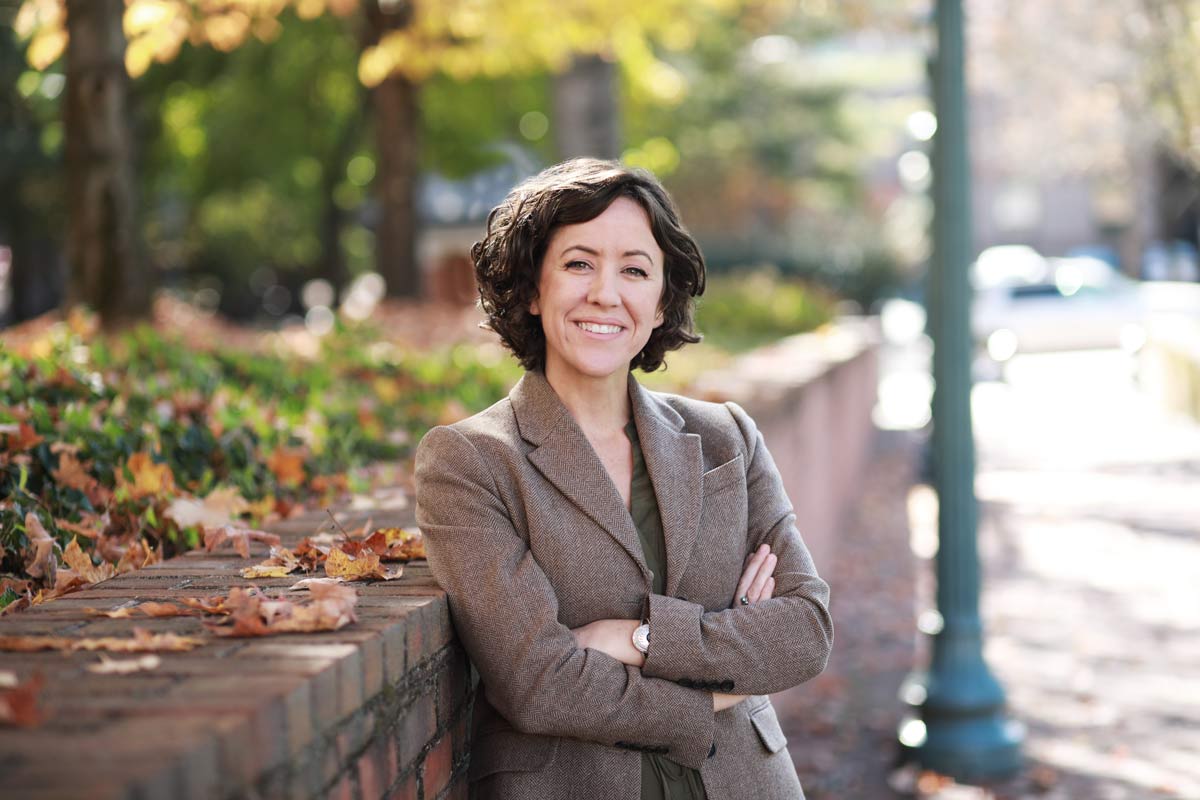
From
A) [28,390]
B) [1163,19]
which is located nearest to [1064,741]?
[28,390]

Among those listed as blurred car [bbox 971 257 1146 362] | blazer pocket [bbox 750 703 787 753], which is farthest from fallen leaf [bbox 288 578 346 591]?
blurred car [bbox 971 257 1146 362]

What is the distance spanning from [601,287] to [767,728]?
3.06 feet

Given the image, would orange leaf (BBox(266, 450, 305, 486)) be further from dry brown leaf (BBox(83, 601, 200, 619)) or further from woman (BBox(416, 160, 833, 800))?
dry brown leaf (BBox(83, 601, 200, 619))

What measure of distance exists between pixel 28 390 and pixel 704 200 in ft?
102

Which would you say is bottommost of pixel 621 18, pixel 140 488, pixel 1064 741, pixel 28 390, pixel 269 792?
pixel 1064 741

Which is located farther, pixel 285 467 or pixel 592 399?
pixel 285 467

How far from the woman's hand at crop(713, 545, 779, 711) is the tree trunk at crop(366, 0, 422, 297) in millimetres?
12456

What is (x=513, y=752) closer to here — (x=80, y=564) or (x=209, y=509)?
(x=80, y=564)

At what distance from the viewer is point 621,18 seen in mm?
10164

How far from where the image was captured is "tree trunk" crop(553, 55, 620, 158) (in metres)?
10.8

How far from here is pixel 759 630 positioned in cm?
275

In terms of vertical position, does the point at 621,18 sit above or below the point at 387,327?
above

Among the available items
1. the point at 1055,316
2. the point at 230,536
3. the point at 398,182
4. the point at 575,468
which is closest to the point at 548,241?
the point at 575,468

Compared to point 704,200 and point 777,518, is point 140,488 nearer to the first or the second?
point 777,518
